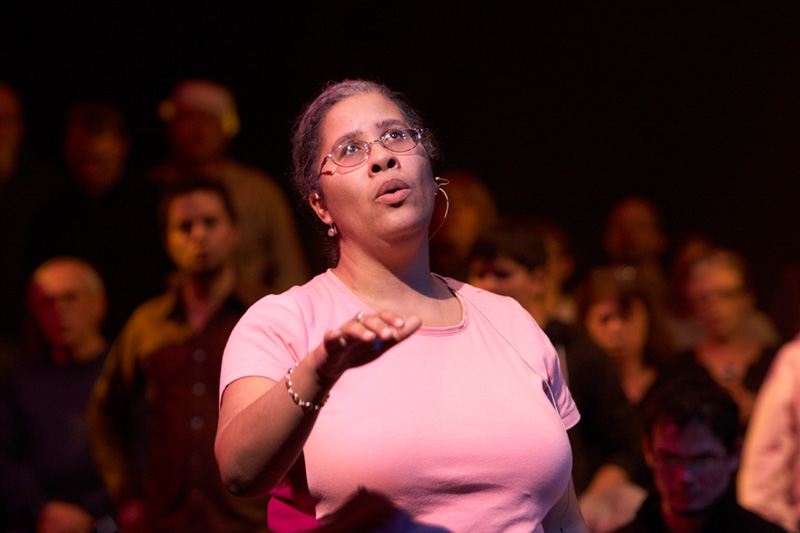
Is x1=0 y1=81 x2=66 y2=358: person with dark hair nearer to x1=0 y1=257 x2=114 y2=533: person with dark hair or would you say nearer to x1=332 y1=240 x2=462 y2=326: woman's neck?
x1=0 y1=257 x2=114 y2=533: person with dark hair

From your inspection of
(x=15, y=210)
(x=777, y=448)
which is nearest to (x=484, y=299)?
(x=777, y=448)

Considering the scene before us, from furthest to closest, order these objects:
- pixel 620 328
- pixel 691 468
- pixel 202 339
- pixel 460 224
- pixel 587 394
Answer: pixel 460 224
pixel 620 328
pixel 202 339
pixel 587 394
pixel 691 468

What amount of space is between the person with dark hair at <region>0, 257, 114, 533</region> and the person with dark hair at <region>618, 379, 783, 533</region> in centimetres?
204

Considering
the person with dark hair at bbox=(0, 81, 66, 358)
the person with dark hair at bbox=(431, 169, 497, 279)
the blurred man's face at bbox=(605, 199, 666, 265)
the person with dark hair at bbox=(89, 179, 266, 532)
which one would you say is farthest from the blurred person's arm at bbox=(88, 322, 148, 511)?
the blurred man's face at bbox=(605, 199, 666, 265)

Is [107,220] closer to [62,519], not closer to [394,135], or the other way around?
[62,519]

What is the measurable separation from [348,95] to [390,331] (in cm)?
78

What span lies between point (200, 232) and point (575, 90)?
331 centimetres

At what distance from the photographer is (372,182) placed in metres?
1.75

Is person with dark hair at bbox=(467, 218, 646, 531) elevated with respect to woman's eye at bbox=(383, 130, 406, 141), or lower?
lower

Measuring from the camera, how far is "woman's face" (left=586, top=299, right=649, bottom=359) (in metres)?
4.05

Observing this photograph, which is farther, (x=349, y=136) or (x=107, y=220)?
(x=107, y=220)

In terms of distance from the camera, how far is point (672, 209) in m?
6.11

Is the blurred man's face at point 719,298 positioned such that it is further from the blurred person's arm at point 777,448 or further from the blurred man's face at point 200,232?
the blurred man's face at point 200,232

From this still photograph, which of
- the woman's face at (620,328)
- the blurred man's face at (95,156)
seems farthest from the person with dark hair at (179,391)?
the woman's face at (620,328)
